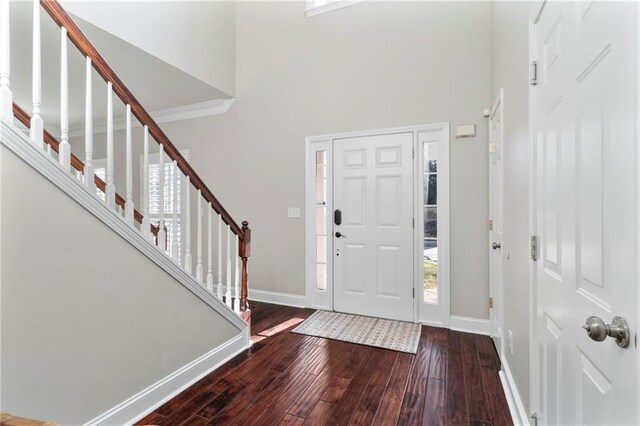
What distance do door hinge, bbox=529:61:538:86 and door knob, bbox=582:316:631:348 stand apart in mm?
1142

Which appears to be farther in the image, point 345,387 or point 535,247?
point 345,387

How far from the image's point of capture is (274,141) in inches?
146

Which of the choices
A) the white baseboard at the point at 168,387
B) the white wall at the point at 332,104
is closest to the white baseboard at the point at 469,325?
the white wall at the point at 332,104

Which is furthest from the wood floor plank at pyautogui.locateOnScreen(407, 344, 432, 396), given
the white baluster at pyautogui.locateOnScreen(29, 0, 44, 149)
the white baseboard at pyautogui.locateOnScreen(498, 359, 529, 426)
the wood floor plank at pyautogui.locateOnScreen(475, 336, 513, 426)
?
the white baluster at pyautogui.locateOnScreen(29, 0, 44, 149)

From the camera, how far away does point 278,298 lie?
146 inches

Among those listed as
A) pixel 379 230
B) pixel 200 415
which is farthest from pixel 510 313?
pixel 200 415

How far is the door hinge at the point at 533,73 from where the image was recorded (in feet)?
4.65

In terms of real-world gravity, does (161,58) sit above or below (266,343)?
above

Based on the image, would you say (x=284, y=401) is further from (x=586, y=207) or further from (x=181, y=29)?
(x=181, y=29)

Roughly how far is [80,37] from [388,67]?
8.63ft

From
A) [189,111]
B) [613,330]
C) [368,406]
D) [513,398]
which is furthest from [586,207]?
[189,111]

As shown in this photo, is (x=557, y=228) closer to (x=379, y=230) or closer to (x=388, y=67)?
(x=379, y=230)

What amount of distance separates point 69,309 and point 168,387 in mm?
821

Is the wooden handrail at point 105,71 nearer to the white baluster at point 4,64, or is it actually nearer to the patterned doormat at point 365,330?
the white baluster at point 4,64
